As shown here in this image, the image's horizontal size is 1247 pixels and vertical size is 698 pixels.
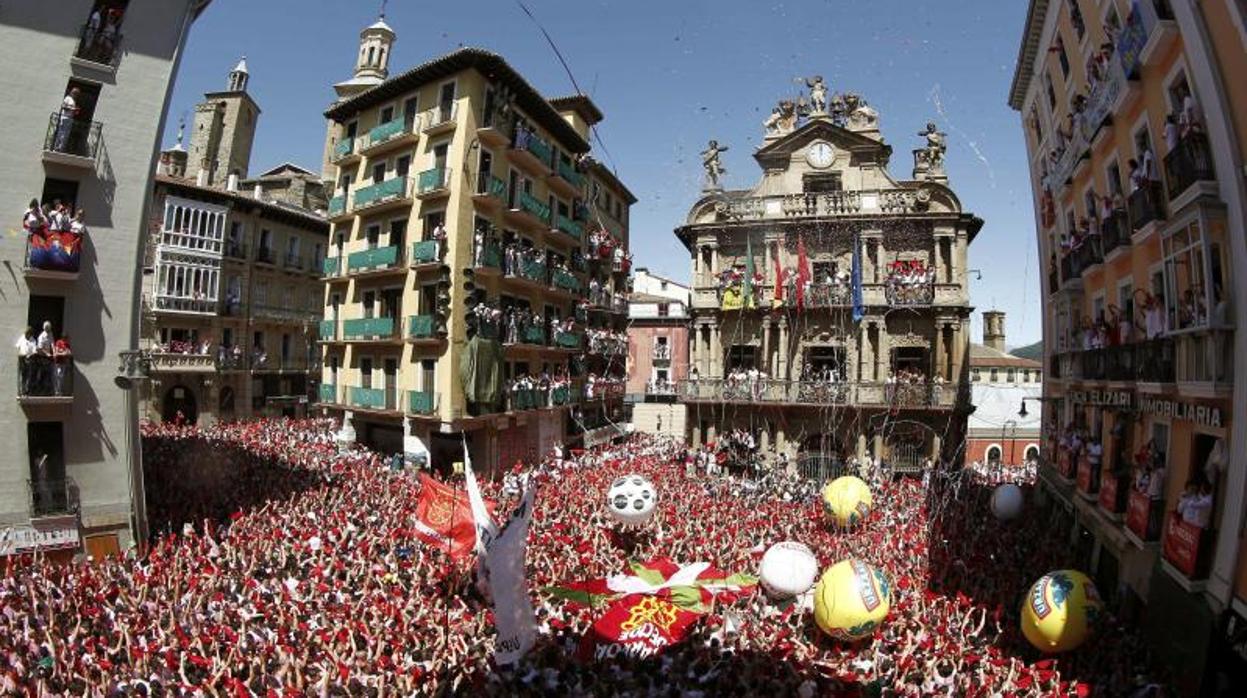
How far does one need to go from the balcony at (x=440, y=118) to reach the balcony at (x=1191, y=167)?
69.2 ft

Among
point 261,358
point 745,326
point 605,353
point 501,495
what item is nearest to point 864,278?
point 745,326

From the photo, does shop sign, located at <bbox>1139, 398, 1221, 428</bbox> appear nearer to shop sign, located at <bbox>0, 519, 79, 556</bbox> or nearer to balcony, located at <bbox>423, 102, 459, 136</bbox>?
shop sign, located at <bbox>0, 519, 79, 556</bbox>

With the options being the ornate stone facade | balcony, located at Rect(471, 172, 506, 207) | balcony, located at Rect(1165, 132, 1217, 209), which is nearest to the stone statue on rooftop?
the ornate stone facade

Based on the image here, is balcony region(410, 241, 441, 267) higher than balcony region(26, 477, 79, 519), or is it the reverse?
balcony region(410, 241, 441, 267)

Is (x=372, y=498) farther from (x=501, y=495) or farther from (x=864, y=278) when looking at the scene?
(x=864, y=278)

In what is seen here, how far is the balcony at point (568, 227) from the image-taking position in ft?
103

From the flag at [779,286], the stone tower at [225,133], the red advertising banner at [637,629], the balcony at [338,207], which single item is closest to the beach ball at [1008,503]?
the flag at [779,286]

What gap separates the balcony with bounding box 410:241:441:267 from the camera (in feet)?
80.6

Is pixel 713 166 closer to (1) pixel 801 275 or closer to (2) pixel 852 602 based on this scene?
(1) pixel 801 275

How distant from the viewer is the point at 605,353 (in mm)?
37656

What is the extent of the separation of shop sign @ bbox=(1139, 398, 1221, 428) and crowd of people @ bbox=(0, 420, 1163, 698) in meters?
4.15

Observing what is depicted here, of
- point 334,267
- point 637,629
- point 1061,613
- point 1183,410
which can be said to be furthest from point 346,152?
point 1183,410

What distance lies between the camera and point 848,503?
1953 centimetres

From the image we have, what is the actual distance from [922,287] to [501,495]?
65.0ft
